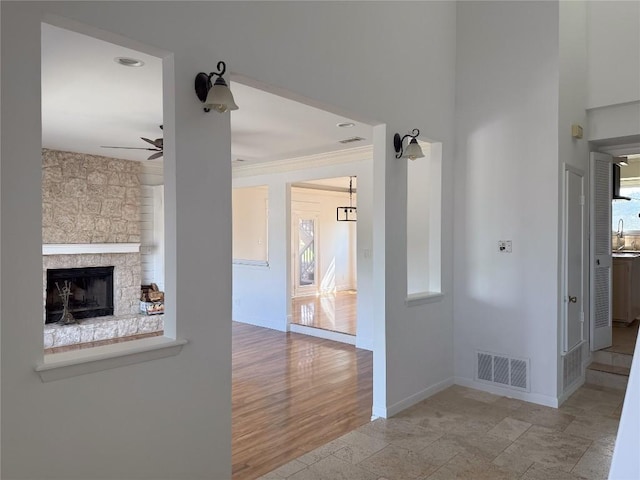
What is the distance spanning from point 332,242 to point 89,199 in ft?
19.2

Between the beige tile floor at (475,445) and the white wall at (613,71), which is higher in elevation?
the white wall at (613,71)

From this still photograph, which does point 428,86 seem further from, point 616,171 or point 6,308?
point 6,308

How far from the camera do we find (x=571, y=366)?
4.25 meters

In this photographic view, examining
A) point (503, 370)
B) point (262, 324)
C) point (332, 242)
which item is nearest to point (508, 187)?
point (503, 370)

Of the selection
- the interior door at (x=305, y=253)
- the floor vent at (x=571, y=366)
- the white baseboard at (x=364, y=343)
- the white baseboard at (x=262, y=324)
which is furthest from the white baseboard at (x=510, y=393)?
the interior door at (x=305, y=253)

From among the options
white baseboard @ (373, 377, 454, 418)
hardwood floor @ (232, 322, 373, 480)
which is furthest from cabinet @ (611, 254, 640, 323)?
hardwood floor @ (232, 322, 373, 480)

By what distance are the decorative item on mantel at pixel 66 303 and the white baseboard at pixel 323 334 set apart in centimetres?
313

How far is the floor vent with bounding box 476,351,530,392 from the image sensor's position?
4.12 metres

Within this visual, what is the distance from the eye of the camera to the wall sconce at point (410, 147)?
361 cm

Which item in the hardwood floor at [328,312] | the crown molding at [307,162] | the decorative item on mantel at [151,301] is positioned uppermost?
the crown molding at [307,162]

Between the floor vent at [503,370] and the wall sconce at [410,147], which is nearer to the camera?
the wall sconce at [410,147]

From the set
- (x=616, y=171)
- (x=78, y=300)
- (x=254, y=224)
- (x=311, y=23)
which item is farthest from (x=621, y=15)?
(x=78, y=300)

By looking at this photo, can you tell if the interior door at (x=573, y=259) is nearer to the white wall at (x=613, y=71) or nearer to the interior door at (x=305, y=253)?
the white wall at (x=613, y=71)

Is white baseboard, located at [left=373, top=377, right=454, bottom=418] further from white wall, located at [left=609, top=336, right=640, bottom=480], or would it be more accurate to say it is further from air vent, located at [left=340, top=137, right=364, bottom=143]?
white wall, located at [left=609, top=336, right=640, bottom=480]
